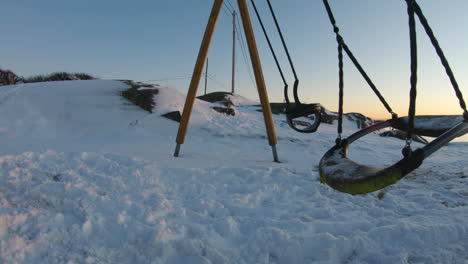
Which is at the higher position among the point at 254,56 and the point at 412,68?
the point at 254,56

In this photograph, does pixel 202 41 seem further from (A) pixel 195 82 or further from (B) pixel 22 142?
(B) pixel 22 142

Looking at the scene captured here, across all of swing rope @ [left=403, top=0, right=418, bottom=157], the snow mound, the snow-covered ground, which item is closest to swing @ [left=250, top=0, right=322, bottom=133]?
the snow-covered ground

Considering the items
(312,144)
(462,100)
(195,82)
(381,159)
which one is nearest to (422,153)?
(462,100)

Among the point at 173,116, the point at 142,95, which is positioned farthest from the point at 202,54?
the point at 142,95

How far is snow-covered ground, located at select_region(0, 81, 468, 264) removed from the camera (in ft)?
6.69

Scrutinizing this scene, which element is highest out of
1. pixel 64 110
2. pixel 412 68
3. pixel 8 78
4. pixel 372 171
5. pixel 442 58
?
pixel 442 58

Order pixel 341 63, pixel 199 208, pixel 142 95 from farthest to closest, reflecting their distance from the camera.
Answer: pixel 142 95, pixel 199 208, pixel 341 63

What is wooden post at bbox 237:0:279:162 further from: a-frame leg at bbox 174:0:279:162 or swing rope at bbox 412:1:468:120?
swing rope at bbox 412:1:468:120

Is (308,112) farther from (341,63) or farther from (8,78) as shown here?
(8,78)

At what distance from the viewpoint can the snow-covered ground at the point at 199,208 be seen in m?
2.04

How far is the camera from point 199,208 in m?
2.81

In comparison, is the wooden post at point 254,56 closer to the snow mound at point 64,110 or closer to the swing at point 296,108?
Answer: the swing at point 296,108

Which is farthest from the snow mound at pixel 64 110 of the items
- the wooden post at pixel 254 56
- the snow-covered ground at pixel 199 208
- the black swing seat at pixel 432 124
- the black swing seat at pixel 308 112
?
the black swing seat at pixel 432 124

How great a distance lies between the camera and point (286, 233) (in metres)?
2.25
